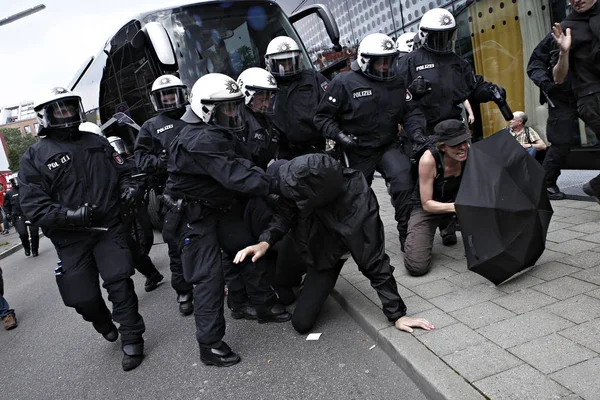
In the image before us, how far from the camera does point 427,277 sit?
158 inches

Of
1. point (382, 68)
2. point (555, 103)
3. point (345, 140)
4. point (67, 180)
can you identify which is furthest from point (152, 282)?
point (555, 103)

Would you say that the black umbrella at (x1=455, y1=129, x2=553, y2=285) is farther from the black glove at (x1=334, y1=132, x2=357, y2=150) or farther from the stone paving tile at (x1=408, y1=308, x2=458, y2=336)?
the black glove at (x1=334, y1=132, x2=357, y2=150)

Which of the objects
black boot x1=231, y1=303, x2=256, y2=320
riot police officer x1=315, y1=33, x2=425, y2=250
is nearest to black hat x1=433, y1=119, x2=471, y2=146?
riot police officer x1=315, y1=33, x2=425, y2=250

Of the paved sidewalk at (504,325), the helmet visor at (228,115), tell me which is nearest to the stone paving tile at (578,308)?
the paved sidewalk at (504,325)

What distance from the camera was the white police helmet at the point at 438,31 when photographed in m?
4.71

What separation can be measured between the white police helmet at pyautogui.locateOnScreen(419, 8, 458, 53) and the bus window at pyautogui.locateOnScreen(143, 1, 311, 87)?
102 inches

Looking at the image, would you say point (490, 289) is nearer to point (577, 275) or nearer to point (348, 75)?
point (577, 275)

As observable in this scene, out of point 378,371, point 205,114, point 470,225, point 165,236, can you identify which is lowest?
point 378,371

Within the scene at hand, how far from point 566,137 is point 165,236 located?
4.07 metres

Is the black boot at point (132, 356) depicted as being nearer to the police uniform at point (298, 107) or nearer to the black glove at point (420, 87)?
the police uniform at point (298, 107)

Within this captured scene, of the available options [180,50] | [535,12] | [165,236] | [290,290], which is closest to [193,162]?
[165,236]

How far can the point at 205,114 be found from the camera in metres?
3.38

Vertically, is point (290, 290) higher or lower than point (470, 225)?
lower

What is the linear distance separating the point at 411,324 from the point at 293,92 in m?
2.83
